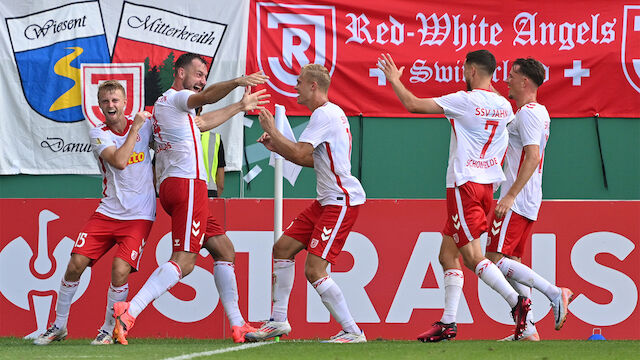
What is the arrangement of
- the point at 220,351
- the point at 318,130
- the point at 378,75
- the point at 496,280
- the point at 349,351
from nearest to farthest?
the point at 349,351, the point at 220,351, the point at 496,280, the point at 318,130, the point at 378,75

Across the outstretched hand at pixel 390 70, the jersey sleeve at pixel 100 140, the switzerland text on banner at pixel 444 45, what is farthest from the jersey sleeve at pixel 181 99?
the switzerland text on banner at pixel 444 45

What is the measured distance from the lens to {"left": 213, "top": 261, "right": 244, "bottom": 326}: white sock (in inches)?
278

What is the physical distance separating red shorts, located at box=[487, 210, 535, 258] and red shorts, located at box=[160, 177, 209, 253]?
190 cm

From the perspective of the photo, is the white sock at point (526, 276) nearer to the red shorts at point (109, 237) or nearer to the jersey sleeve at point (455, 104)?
the jersey sleeve at point (455, 104)

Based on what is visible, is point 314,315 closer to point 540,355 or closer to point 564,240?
point 564,240

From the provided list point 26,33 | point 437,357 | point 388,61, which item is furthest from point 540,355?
point 26,33

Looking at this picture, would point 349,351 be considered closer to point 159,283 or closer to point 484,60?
point 159,283

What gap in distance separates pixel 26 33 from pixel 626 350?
21.5ft

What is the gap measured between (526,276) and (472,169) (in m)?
0.81

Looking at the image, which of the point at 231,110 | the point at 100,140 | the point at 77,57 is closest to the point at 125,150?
the point at 100,140

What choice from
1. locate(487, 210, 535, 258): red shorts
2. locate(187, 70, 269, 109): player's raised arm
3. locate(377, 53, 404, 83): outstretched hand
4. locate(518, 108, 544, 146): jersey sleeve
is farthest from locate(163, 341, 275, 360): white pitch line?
locate(518, 108, 544, 146): jersey sleeve

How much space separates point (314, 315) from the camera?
7.96m

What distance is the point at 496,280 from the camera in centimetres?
639

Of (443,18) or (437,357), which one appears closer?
(437,357)
